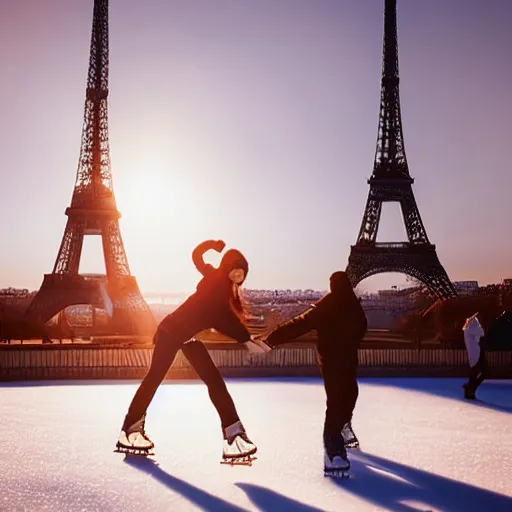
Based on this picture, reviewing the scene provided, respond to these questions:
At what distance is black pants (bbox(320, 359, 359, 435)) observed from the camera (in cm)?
777

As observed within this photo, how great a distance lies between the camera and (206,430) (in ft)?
34.6

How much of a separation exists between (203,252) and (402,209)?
45.0 metres

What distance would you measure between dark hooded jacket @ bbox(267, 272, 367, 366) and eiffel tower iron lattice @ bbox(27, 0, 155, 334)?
4002 cm

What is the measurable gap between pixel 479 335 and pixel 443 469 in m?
6.38

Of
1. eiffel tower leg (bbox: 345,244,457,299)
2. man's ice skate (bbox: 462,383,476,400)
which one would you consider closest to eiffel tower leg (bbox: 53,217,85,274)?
eiffel tower leg (bbox: 345,244,457,299)

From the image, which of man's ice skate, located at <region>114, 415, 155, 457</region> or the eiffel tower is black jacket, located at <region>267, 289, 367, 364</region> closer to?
man's ice skate, located at <region>114, 415, 155, 457</region>

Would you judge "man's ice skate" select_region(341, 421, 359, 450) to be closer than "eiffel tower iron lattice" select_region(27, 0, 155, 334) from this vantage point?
Yes

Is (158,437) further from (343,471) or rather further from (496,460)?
(496,460)

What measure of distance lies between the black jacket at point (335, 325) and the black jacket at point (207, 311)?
1.78ft

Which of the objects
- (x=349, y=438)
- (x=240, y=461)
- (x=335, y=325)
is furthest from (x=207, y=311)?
(x=349, y=438)

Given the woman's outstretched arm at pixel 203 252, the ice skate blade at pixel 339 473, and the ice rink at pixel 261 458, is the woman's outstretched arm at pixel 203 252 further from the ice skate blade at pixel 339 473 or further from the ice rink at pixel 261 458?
the ice skate blade at pixel 339 473

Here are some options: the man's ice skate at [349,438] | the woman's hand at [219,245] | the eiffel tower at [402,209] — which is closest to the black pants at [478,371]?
the man's ice skate at [349,438]

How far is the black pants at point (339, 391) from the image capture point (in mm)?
7766

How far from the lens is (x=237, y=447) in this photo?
314 inches
